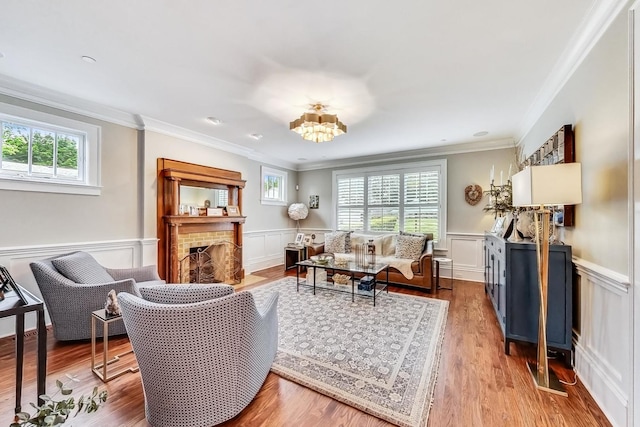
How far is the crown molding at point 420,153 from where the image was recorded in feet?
15.4

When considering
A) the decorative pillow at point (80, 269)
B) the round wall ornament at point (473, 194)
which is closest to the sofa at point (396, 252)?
the round wall ornament at point (473, 194)

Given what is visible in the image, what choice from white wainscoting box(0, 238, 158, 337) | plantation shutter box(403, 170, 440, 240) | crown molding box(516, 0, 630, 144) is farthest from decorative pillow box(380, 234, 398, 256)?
white wainscoting box(0, 238, 158, 337)

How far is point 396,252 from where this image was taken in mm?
4934

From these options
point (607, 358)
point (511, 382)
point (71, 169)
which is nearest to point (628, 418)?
point (607, 358)

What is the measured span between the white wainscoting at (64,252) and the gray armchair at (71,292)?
0.45 m

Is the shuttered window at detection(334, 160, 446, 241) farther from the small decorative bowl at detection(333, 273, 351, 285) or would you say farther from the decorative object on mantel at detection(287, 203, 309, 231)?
the small decorative bowl at detection(333, 273, 351, 285)

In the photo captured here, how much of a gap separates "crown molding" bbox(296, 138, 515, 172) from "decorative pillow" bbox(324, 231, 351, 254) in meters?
1.70

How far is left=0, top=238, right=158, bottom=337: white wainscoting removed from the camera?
275 cm

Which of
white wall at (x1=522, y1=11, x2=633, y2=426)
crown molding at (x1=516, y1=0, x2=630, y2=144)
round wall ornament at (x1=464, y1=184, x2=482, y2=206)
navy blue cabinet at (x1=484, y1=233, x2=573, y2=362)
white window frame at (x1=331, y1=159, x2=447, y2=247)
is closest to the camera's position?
white wall at (x1=522, y1=11, x2=633, y2=426)

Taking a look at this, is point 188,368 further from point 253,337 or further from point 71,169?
point 71,169

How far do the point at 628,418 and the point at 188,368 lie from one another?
8.03 ft

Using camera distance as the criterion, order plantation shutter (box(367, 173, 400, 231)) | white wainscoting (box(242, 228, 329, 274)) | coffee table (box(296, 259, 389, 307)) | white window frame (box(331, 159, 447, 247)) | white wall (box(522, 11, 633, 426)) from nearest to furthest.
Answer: white wall (box(522, 11, 633, 426)) → coffee table (box(296, 259, 389, 307)) → white window frame (box(331, 159, 447, 247)) → white wainscoting (box(242, 228, 329, 274)) → plantation shutter (box(367, 173, 400, 231))

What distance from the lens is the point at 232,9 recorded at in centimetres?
175

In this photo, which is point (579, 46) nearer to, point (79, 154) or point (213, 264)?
point (79, 154)
